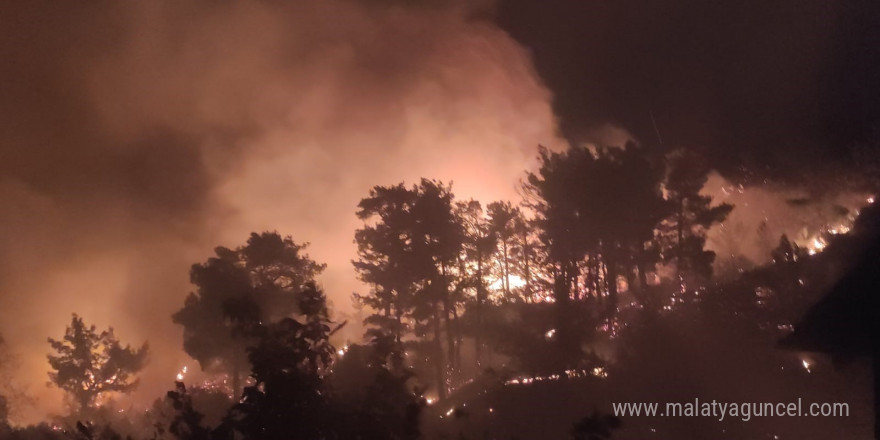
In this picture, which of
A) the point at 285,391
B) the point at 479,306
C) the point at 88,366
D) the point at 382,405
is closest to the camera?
the point at 285,391

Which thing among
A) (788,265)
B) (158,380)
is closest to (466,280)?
(788,265)

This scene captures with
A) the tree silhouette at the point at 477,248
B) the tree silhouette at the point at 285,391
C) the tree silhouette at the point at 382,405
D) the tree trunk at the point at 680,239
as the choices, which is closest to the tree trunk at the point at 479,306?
the tree silhouette at the point at 477,248

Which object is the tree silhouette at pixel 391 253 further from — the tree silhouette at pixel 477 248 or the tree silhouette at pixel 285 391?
the tree silhouette at pixel 285 391

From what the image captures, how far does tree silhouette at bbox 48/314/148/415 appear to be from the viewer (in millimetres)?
44000

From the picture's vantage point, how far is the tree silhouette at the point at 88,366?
44.0m

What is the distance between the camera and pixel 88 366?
147 ft

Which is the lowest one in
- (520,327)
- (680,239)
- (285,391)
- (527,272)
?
(285,391)

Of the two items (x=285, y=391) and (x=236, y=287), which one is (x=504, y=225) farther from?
(x=285, y=391)

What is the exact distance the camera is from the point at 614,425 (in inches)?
366

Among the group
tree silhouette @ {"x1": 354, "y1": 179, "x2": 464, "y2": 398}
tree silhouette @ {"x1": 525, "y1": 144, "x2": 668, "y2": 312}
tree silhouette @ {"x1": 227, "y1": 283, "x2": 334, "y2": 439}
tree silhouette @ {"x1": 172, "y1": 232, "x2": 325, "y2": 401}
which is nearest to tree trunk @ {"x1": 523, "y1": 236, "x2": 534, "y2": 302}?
tree silhouette @ {"x1": 525, "y1": 144, "x2": 668, "y2": 312}

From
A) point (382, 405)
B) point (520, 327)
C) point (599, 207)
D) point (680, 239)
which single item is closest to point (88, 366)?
point (520, 327)

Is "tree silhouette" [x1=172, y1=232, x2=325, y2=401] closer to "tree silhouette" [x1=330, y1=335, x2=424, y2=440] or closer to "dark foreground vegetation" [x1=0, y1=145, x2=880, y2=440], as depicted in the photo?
"dark foreground vegetation" [x1=0, y1=145, x2=880, y2=440]

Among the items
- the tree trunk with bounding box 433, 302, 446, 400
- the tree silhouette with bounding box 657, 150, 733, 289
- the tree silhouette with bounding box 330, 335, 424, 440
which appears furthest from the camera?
the tree silhouette with bounding box 657, 150, 733, 289

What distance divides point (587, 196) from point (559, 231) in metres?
2.72
